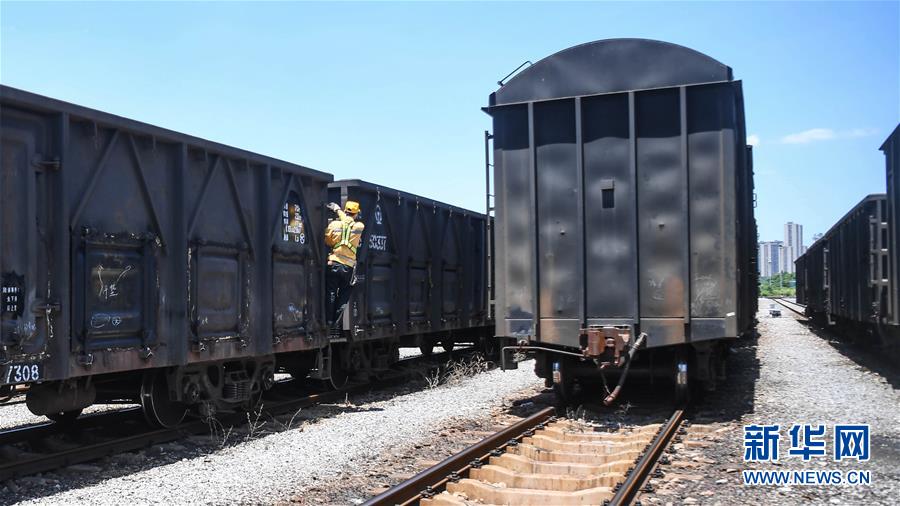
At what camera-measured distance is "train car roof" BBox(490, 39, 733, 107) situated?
8.34 meters

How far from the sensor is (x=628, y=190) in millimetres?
8562

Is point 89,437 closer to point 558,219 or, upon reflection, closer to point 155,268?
point 155,268

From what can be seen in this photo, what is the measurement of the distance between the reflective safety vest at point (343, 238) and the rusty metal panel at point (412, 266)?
480 mm

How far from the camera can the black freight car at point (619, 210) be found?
8.24m

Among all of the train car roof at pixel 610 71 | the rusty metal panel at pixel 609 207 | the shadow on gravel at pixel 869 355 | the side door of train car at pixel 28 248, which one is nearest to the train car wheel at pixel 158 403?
the side door of train car at pixel 28 248

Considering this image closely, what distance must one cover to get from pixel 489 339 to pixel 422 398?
746 centimetres

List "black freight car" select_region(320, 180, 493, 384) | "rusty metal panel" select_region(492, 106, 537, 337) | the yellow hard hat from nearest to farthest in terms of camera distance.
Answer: "rusty metal panel" select_region(492, 106, 537, 337), the yellow hard hat, "black freight car" select_region(320, 180, 493, 384)

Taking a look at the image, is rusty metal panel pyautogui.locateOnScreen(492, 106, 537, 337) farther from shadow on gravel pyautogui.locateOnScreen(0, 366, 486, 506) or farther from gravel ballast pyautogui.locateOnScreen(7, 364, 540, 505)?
shadow on gravel pyautogui.locateOnScreen(0, 366, 486, 506)

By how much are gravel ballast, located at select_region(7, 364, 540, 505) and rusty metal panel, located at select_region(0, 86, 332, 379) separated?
1.04m

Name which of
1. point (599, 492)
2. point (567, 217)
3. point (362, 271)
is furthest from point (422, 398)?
point (599, 492)

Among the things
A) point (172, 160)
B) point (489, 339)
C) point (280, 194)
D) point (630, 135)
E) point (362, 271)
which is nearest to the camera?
point (172, 160)

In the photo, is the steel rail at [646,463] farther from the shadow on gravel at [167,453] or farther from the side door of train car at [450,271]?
the side door of train car at [450,271]

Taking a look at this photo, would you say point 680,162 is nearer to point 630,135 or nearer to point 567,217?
point 630,135

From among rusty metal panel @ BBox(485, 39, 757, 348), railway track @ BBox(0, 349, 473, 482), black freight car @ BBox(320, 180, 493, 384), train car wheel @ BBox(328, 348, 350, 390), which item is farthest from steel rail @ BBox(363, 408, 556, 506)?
train car wheel @ BBox(328, 348, 350, 390)
